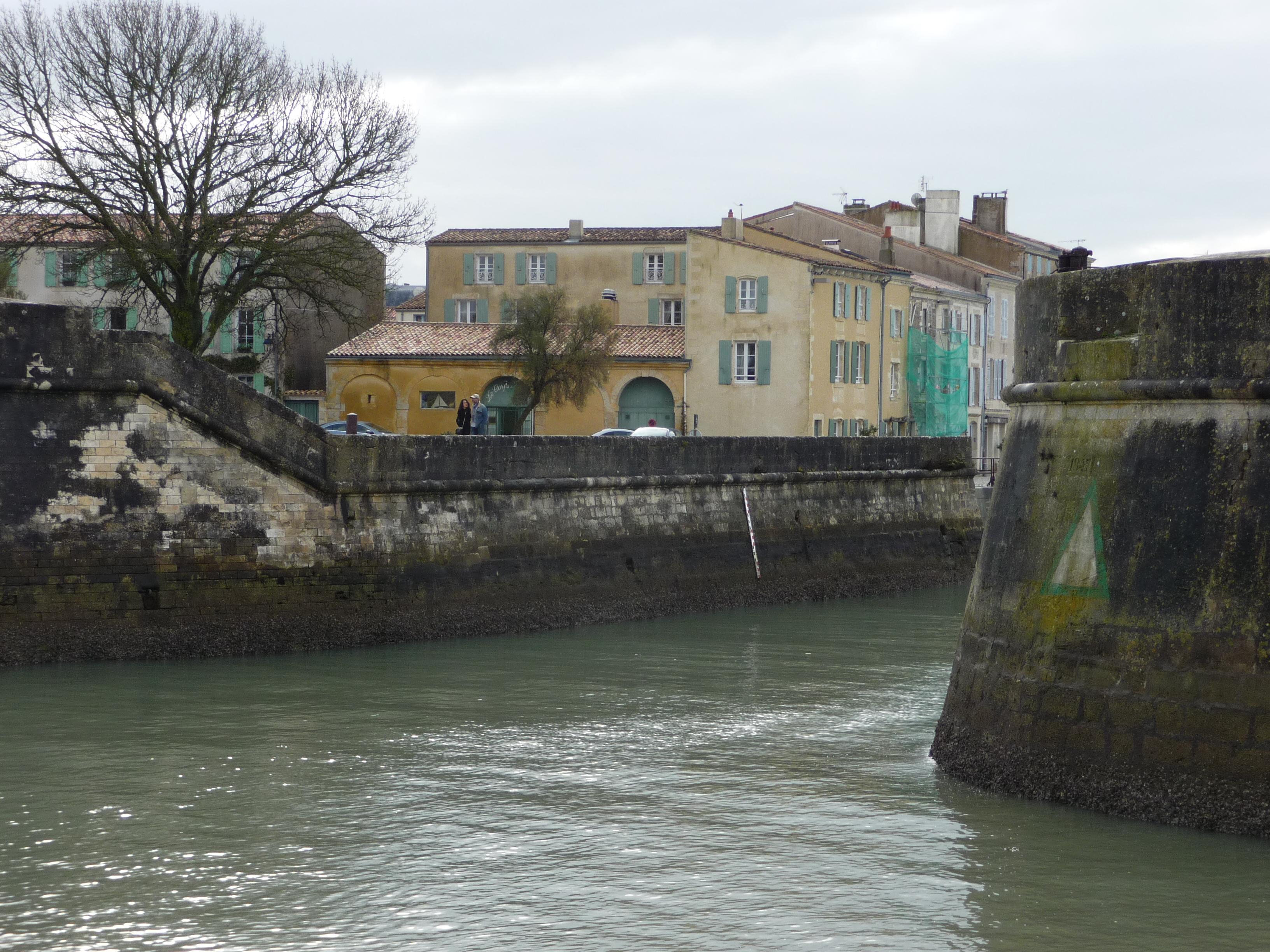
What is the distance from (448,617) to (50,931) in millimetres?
11213

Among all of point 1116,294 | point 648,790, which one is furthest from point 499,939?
point 1116,294

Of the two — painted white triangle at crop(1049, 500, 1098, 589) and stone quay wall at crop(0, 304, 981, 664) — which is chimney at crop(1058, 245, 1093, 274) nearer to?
painted white triangle at crop(1049, 500, 1098, 589)

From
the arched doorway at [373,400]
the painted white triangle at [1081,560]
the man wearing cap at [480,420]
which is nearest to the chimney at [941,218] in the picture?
the arched doorway at [373,400]

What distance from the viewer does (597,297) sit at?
51156 millimetres

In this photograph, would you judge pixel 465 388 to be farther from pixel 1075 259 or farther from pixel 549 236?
pixel 1075 259

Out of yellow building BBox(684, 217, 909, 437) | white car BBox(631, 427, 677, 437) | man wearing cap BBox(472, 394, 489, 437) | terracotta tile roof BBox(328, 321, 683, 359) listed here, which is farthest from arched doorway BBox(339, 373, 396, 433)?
man wearing cap BBox(472, 394, 489, 437)

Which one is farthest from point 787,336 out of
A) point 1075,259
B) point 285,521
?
point 1075,259

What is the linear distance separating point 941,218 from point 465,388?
19.8 meters

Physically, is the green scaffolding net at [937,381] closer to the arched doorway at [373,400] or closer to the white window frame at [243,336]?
the arched doorway at [373,400]

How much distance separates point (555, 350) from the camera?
142ft

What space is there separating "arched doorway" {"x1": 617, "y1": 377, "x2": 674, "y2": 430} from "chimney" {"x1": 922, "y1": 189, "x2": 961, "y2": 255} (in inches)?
618

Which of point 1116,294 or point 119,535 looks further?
point 119,535

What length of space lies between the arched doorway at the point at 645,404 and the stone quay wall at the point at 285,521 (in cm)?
2030

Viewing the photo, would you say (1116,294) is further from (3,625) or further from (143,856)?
(3,625)
